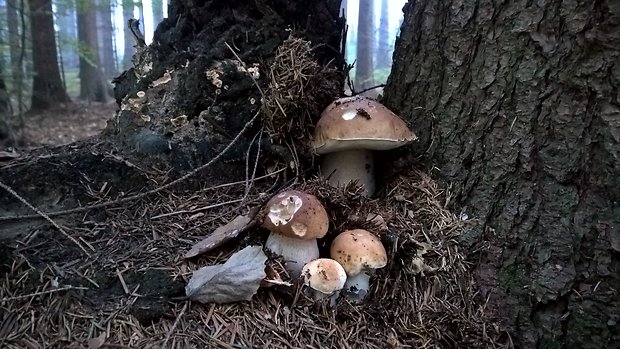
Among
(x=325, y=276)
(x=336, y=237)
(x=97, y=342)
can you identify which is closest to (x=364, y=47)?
(x=336, y=237)

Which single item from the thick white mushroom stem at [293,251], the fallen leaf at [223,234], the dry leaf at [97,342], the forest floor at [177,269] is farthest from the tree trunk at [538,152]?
the dry leaf at [97,342]

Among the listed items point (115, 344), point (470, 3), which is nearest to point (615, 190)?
point (470, 3)

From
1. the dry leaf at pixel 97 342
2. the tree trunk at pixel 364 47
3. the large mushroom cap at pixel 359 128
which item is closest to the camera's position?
the dry leaf at pixel 97 342

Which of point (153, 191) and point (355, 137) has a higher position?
point (355, 137)

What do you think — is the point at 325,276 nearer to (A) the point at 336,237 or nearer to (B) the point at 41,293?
(A) the point at 336,237

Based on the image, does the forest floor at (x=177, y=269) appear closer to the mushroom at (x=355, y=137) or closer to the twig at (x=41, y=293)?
the twig at (x=41, y=293)

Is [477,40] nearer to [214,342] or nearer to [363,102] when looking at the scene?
[363,102]

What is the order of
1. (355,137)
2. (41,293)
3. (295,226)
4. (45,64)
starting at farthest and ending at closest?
1. (45,64)
2. (355,137)
3. (295,226)
4. (41,293)

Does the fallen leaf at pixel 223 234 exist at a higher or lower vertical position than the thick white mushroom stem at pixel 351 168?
lower
